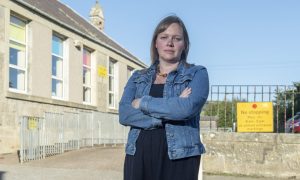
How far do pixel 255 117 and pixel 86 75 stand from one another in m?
12.8

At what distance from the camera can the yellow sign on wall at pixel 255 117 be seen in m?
12.0

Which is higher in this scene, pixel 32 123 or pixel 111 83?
pixel 111 83

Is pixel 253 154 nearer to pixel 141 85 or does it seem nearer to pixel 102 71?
pixel 141 85

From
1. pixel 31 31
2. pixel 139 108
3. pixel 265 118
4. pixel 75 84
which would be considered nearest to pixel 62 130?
pixel 31 31

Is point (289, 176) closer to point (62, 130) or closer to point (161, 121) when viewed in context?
point (62, 130)

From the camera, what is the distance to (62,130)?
53.7 feet

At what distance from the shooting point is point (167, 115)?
2.92 metres

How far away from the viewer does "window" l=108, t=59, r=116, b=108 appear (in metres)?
26.4

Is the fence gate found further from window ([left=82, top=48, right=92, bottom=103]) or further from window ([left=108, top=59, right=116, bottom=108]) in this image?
window ([left=108, top=59, right=116, bottom=108])

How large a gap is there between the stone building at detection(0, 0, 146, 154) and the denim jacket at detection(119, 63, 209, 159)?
1321 centimetres

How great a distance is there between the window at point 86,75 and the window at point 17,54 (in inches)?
223

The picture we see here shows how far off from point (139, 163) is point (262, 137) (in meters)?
8.96

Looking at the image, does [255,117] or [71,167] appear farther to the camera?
[71,167]

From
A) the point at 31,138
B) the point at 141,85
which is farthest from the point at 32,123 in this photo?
the point at 141,85
